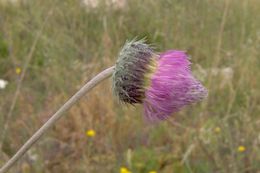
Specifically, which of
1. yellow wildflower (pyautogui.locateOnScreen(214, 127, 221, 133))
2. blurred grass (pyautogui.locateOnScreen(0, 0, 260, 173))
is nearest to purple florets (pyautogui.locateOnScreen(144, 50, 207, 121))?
blurred grass (pyautogui.locateOnScreen(0, 0, 260, 173))

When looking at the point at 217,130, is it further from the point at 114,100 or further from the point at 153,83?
the point at 153,83

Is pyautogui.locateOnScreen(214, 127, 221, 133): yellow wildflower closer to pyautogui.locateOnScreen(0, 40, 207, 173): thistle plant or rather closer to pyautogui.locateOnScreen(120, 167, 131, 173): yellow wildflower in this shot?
pyautogui.locateOnScreen(120, 167, 131, 173): yellow wildflower

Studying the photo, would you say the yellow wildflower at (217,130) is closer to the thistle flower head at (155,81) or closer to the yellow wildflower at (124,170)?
the yellow wildflower at (124,170)

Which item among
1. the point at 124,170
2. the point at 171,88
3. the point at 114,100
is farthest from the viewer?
the point at 114,100

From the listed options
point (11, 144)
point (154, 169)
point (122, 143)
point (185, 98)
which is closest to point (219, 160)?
point (154, 169)

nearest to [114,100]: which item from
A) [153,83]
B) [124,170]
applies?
[124,170]

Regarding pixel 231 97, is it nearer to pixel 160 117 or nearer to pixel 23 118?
pixel 23 118
